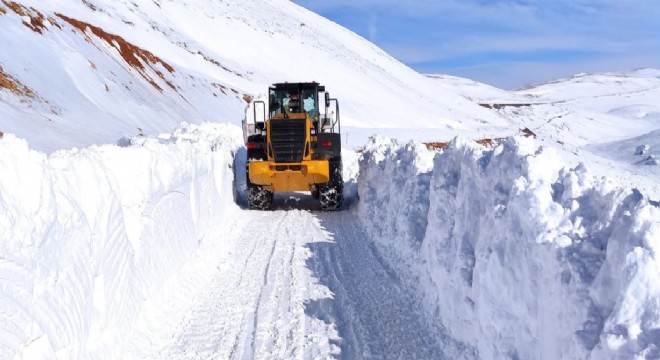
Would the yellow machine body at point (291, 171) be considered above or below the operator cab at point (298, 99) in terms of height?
below

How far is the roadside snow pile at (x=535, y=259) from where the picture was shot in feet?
11.3

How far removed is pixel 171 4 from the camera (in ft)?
219

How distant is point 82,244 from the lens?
493cm

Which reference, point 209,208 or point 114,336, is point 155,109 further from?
point 114,336

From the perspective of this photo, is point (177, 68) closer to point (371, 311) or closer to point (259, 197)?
point (259, 197)

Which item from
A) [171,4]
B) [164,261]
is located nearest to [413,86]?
[171,4]

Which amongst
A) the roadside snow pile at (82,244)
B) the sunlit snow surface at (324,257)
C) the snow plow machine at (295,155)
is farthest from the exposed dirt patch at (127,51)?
the roadside snow pile at (82,244)

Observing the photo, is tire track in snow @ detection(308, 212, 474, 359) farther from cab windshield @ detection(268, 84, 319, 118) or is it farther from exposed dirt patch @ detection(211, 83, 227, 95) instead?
exposed dirt patch @ detection(211, 83, 227, 95)

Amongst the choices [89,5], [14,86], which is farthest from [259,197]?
[89,5]

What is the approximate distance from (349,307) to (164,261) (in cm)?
229

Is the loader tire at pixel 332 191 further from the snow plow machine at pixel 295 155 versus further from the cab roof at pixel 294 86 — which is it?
the cab roof at pixel 294 86

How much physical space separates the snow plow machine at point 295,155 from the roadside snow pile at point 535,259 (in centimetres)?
560

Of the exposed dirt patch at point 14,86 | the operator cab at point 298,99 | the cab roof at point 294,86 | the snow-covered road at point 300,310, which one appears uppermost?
the exposed dirt patch at point 14,86

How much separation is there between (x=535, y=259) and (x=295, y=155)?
9027mm
